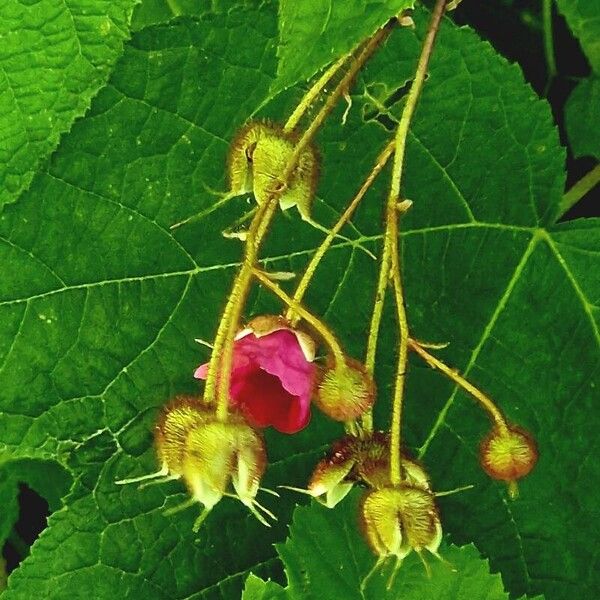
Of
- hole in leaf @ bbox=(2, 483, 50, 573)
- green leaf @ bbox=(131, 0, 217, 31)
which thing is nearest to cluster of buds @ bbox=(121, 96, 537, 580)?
green leaf @ bbox=(131, 0, 217, 31)

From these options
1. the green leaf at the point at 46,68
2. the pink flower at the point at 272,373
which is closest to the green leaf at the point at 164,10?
the green leaf at the point at 46,68

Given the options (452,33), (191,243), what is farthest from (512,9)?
(191,243)

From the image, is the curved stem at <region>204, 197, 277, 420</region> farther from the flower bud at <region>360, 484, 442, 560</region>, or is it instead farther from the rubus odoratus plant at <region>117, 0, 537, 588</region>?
the flower bud at <region>360, 484, 442, 560</region>

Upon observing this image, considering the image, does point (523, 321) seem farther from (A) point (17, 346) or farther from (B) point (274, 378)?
(A) point (17, 346)

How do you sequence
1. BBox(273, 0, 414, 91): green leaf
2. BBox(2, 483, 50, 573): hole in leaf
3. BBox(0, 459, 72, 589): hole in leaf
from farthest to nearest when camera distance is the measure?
1. BBox(2, 483, 50, 573): hole in leaf
2. BBox(0, 459, 72, 589): hole in leaf
3. BBox(273, 0, 414, 91): green leaf

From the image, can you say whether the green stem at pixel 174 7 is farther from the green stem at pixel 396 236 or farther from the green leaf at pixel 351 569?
the green leaf at pixel 351 569

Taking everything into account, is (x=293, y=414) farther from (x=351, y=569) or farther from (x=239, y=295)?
(x=351, y=569)
